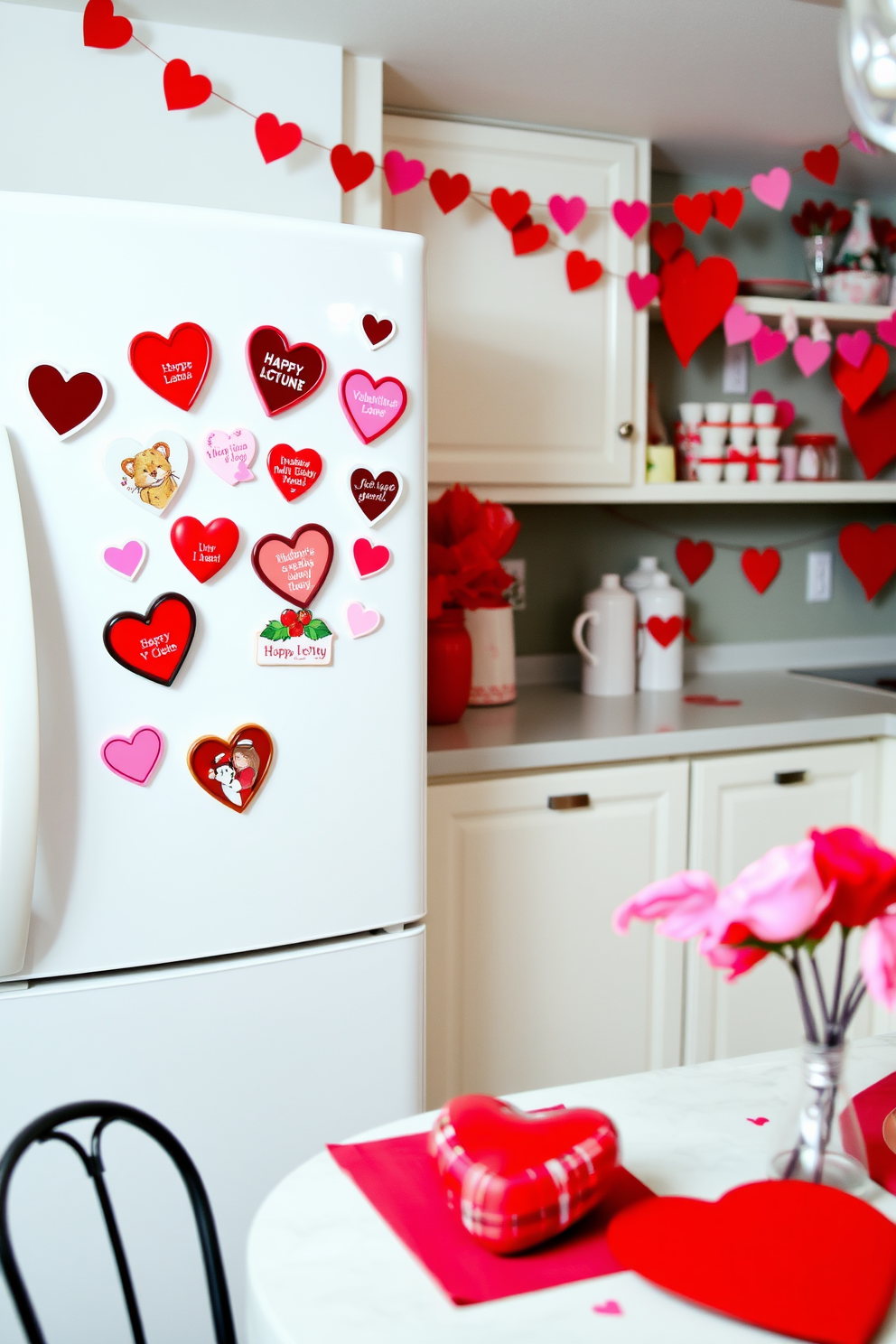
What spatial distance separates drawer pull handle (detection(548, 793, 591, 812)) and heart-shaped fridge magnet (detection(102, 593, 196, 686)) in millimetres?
767

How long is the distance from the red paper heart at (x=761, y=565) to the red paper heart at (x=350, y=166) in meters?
1.37

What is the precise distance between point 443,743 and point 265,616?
1.84ft

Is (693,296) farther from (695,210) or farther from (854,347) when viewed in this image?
(854,347)

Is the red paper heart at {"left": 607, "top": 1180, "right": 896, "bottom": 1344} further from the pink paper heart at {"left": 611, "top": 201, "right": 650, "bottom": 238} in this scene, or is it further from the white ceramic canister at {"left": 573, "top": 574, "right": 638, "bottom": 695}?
the pink paper heart at {"left": 611, "top": 201, "right": 650, "bottom": 238}

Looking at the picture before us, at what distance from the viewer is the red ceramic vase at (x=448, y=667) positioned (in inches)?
80.9

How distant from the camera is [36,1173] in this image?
4.53 feet

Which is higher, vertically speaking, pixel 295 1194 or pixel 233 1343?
pixel 295 1194

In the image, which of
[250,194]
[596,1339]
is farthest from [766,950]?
[250,194]

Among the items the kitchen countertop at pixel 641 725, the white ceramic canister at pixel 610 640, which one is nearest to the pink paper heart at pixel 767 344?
the white ceramic canister at pixel 610 640

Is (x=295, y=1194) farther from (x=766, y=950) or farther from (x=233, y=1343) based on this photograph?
(x=766, y=950)

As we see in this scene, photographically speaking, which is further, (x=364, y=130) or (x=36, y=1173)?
(x=364, y=130)

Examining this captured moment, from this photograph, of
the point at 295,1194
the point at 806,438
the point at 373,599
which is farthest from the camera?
the point at 806,438

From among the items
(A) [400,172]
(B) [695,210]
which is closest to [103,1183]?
(A) [400,172]

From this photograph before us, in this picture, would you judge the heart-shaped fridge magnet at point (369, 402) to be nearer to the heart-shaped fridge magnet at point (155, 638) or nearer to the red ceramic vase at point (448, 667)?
the heart-shaped fridge magnet at point (155, 638)
